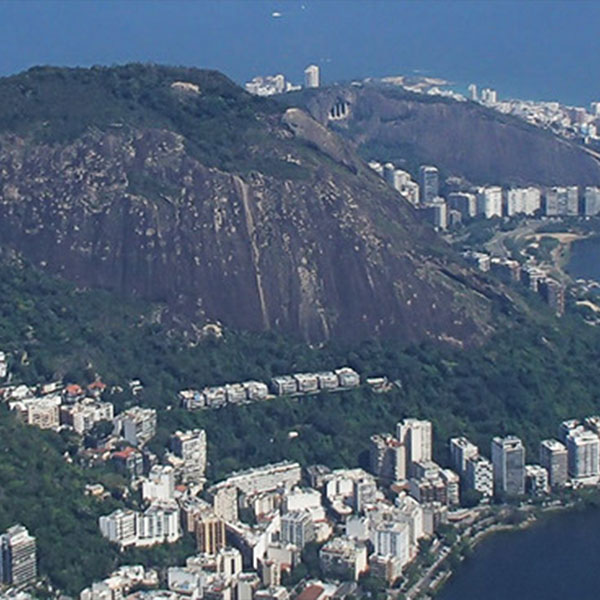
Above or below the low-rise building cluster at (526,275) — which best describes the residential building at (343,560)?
below

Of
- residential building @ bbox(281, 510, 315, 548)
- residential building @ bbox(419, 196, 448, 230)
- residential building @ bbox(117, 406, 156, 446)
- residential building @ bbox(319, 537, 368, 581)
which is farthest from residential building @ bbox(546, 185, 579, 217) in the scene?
residential building @ bbox(319, 537, 368, 581)

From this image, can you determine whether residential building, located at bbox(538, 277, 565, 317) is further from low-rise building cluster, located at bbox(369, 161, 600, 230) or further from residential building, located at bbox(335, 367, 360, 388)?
low-rise building cluster, located at bbox(369, 161, 600, 230)

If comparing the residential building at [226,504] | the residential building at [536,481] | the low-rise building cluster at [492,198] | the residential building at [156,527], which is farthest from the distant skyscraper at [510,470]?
the low-rise building cluster at [492,198]

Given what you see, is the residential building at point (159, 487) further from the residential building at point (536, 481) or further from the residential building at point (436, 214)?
the residential building at point (436, 214)

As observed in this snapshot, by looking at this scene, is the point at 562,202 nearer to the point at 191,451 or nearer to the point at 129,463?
the point at 191,451

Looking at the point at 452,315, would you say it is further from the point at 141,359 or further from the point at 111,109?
the point at 111,109

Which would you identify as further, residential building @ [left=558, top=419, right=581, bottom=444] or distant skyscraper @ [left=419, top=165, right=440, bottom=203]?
distant skyscraper @ [left=419, top=165, right=440, bottom=203]
